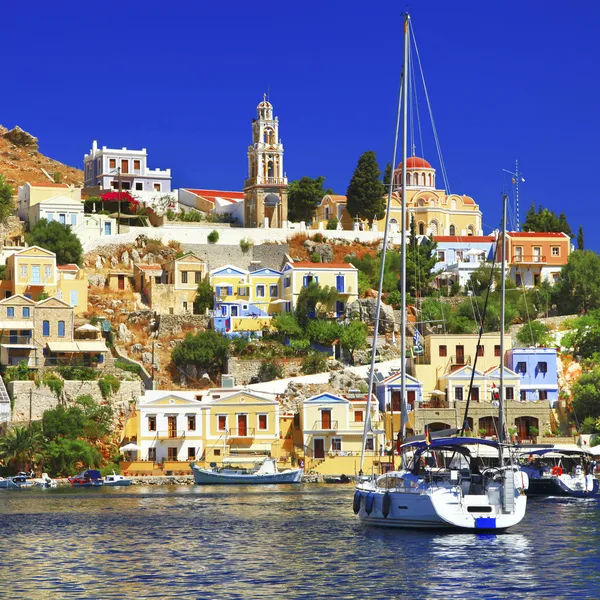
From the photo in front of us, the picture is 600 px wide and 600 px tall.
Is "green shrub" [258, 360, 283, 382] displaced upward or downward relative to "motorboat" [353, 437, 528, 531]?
upward

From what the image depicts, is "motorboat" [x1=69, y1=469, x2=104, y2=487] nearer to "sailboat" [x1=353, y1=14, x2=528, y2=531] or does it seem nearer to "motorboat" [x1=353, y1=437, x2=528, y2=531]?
"sailboat" [x1=353, y1=14, x2=528, y2=531]

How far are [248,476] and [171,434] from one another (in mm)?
6887

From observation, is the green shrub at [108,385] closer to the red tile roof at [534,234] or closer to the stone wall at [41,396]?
the stone wall at [41,396]

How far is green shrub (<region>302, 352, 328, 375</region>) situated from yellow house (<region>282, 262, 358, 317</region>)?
7.89 metres

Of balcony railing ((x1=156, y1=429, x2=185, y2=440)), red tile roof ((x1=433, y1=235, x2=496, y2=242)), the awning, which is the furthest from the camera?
red tile roof ((x1=433, y1=235, x2=496, y2=242))

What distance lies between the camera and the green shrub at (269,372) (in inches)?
3693

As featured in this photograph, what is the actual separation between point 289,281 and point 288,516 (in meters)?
48.3

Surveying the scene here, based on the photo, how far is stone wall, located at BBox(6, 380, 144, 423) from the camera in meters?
83.1

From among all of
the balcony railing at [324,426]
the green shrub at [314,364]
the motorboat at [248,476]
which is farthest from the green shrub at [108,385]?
the green shrub at [314,364]

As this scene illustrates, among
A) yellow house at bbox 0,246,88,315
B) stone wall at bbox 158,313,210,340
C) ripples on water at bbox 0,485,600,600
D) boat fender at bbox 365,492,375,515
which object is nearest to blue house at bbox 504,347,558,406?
stone wall at bbox 158,313,210,340

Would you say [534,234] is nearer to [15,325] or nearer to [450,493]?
[15,325]

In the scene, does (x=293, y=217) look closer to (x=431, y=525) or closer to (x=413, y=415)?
(x=413, y=415)

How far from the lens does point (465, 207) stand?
129 m

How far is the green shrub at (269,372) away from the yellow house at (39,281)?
45.6ft
